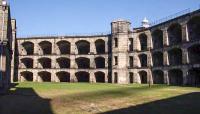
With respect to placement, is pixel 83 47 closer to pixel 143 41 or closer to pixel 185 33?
pixel 143 41

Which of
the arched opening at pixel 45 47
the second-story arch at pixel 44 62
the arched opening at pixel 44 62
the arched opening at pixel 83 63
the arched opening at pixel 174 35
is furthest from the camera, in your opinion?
the arched opening at pixel 45 47

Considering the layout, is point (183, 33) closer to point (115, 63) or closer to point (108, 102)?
point (115, 63)

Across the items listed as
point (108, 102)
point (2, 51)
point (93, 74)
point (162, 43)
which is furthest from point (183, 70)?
point (108, 102)

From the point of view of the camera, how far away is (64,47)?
6284 cm

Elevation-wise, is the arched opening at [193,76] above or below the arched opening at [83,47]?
below

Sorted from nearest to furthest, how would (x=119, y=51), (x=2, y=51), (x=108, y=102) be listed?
(x=108, y=102), (x=2, y=51), (x=119, y=51)

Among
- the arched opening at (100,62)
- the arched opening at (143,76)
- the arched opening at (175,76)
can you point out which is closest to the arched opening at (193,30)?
the arched opening at (175,76)

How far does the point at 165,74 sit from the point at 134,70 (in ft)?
23.4

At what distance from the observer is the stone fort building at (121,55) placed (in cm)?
4278

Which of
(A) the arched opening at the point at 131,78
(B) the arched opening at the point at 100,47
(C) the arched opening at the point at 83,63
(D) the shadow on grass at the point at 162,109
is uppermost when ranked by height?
(B) the arched opening at the point at 100,47

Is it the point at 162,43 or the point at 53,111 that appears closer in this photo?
the point at 53,111

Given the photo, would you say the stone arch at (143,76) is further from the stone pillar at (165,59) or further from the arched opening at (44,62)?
the arched opening at (44,62)

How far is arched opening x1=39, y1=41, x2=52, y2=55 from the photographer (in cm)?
6209

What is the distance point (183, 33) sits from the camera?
4303cm
